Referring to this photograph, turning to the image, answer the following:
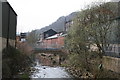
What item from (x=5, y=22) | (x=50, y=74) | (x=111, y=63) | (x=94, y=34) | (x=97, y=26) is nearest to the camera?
(x=5, y=22)

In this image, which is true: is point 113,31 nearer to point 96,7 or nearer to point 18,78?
point 96,7

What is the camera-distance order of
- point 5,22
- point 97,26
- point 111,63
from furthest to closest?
1. point 97,26
2. point 111,63
3. point 5,22

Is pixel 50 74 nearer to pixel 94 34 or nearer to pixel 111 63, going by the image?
pixel 94 34

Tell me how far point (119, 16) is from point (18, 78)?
1309 centimetres

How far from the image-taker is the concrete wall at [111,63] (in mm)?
21038

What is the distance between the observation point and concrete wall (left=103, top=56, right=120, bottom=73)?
21038 mm

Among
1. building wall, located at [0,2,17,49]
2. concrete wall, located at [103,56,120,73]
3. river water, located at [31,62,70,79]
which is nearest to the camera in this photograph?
building wall, located at [0,2,17,49]

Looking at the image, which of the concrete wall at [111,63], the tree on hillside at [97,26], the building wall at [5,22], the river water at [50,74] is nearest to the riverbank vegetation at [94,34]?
the tree on hillside at [97,26]

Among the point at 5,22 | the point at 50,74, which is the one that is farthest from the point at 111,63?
the point at 5,22

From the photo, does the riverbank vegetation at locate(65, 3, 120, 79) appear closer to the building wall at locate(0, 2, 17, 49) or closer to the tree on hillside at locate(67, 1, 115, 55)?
the tree on hillside at locate(67, 1, 115, 55)

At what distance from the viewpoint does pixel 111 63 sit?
22.8 meters

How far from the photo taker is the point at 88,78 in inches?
886

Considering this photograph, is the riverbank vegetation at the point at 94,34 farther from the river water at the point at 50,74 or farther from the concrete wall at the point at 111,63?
the river water at the point at 50,74

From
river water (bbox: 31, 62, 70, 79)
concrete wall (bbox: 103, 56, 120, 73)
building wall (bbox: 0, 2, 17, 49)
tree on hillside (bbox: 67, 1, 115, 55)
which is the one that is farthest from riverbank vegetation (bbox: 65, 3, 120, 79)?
building wall (bbox: 0, 2, 17, 49)
